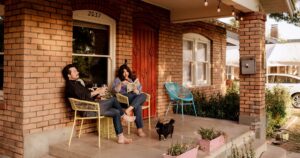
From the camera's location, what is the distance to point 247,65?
6617 millimetres

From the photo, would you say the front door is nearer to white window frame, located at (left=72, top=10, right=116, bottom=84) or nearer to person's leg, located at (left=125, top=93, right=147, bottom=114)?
white window frame, located at (left=72, top=10, right=116, bottom=84)

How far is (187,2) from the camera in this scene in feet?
24.0

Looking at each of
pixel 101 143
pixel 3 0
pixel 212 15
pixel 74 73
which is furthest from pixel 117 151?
pixel 212 15

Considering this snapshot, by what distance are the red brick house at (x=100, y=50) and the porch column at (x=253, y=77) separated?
0.02m

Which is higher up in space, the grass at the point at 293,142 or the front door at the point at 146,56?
the front door at the point at 146,56

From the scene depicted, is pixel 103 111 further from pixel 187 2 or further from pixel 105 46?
pixel 187 2

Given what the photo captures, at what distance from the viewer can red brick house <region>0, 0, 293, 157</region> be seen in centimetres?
456

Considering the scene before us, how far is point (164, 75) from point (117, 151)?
3826mm

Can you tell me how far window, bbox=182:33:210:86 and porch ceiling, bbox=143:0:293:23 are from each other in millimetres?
1121

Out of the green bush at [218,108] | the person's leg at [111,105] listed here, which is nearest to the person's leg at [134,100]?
the person's leg at [111,105]

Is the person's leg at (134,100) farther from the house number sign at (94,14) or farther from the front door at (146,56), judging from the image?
the house number sign at (94,14)

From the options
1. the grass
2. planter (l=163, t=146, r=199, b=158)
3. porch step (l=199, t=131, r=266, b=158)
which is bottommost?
the grass

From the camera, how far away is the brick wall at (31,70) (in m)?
4.50

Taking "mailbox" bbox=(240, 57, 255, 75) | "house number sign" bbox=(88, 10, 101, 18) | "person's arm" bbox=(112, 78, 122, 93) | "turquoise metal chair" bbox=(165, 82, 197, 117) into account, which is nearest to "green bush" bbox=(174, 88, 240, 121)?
"turquoise metal chair" bbox=(165, 82, 197, 117)
